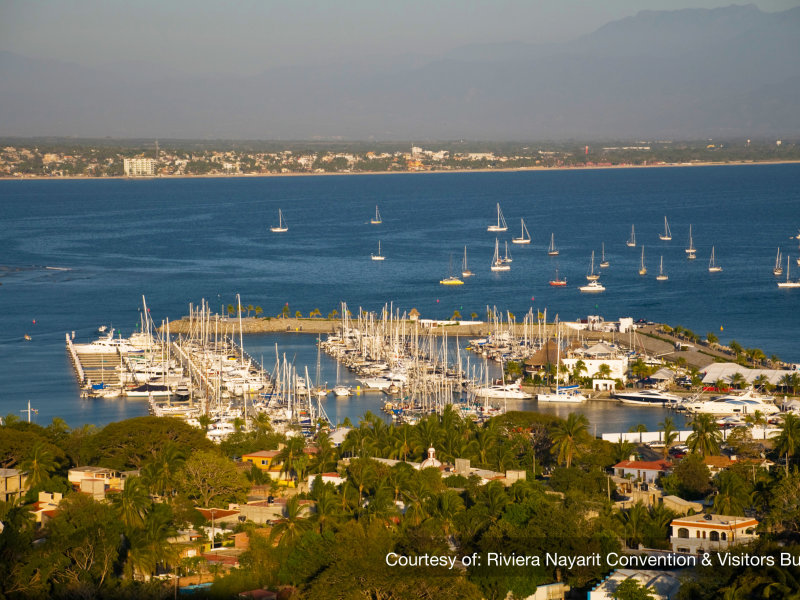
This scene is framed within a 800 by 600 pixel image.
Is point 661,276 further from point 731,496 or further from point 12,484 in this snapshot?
point 12,484

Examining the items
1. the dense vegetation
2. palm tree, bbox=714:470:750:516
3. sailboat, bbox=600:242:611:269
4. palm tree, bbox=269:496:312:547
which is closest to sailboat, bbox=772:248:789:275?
sailboat, bbox=600:242:611:269

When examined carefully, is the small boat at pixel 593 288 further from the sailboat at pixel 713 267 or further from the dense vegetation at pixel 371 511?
the dense vegetation at pixel 371 511

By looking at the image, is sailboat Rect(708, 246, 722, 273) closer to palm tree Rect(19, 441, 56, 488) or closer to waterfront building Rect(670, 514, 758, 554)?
palm tree Rect(19, 441, 56, 488)

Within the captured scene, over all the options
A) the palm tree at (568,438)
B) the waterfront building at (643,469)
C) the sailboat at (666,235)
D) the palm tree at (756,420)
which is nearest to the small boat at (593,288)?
the sailboat at (666,235)

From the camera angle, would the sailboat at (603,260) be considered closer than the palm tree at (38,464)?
No

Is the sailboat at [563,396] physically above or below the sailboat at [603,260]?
above
